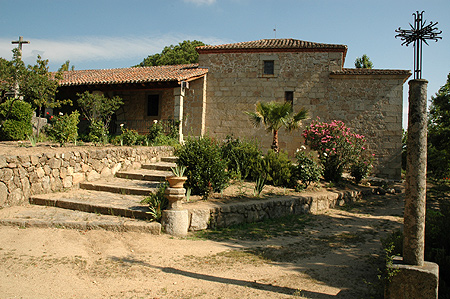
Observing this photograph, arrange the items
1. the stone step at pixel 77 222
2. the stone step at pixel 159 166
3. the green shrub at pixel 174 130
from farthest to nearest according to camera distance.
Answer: the green shrub at pixel 174 130 < the stone step at pixel 159 166 < the stone step at pixel 77 222

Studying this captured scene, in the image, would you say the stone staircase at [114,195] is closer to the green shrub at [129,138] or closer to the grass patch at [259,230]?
the grass patch at [259,230]

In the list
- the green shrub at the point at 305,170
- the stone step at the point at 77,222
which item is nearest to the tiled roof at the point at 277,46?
the green shrub at the point at 305,170

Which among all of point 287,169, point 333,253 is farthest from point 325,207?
point 333,253

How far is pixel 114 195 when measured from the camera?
8.02 metres

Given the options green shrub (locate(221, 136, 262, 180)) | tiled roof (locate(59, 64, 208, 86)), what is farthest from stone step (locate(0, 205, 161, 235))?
tiled roof (locate(59, 64, 208, 86))

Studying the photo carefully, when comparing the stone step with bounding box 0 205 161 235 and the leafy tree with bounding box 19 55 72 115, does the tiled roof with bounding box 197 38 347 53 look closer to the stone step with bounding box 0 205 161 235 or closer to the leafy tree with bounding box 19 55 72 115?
the leafy tree with bounding box 19 55 72 115

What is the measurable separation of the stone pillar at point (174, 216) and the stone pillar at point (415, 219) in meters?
3.75

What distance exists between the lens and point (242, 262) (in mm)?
5129

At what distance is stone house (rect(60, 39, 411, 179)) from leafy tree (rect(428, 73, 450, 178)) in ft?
8.24

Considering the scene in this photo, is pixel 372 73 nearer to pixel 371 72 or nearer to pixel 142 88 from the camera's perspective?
pixel 371 72

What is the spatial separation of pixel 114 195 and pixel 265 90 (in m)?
10.7

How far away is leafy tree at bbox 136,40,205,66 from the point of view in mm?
31062

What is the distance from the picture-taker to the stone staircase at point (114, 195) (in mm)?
6770

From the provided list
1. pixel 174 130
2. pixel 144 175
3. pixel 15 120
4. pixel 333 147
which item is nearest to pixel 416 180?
pixel 144 175
